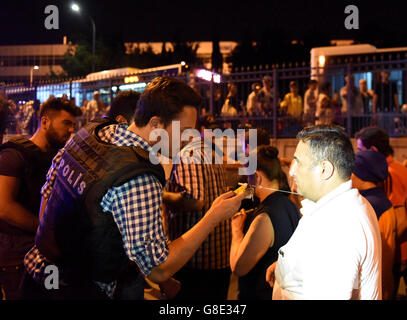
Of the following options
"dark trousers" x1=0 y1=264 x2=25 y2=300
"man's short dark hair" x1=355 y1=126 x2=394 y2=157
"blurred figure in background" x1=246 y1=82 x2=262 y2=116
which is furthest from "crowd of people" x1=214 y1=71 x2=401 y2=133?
"dark trousers" x1=0 y1=264 x2=25 y2=300

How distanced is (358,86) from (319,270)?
28.8 ft

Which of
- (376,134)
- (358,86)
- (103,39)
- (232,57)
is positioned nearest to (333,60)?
(358,86)

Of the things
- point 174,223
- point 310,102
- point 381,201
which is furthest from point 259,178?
point 310,102

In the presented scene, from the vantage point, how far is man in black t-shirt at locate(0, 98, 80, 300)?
3.19 metres

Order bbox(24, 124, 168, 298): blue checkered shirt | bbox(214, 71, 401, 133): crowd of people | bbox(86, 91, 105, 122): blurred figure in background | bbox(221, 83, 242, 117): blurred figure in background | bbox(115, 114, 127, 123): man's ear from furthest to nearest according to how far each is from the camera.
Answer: bbox(86, 91, 105, 122): blurred figure in background → bbox(221, 83, 242, 117): blurred figure in background → bbox(214, 71, 401, 133): crowd of people → bbox(115, 114, 127, 123): man's ear → bbox(24, 124, 168, 298): blue checkered shirt

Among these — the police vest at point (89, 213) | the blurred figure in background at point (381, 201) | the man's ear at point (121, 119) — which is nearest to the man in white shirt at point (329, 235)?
the police vest at point (89, 213)

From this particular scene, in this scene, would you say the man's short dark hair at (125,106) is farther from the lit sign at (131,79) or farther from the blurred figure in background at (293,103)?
the lit sign at (131,79)

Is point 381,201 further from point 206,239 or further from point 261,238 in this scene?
point 206,239

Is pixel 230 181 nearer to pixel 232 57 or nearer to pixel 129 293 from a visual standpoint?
pixel 129 293

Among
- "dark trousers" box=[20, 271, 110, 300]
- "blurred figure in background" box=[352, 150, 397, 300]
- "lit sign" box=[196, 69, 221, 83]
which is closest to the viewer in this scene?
"dark trousers" box=[20, 271, 110, 300]

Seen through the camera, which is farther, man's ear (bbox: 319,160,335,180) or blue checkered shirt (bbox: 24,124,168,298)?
blue checkered shirt (bbox: 24,124,168,298)

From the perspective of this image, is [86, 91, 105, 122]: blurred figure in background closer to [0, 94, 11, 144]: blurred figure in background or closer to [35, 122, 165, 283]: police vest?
[0, 94, 11, 144]: blurred figure in background

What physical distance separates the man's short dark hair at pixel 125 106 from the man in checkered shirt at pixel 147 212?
4.12 feet

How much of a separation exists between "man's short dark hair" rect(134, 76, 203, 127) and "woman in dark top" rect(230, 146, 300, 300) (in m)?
0.87
